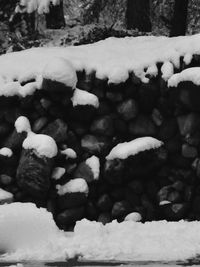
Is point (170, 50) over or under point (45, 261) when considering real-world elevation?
over

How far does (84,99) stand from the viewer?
6965 mm

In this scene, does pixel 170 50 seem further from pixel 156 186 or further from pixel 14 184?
pixel 14 184

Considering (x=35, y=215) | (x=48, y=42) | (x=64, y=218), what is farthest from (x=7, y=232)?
(x=48, y=42)

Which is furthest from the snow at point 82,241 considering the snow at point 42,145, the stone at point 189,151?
the stone at point 189,151

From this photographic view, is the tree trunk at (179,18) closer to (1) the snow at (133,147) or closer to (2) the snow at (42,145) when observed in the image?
(1) the snow at (133,147)

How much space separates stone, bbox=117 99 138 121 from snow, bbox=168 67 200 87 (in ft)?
1.97

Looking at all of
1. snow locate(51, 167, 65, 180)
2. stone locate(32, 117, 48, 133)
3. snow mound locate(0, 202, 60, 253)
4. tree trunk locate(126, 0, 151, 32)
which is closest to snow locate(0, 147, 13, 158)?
stone locate(32, 117, 48, 133)

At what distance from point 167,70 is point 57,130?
179 cm

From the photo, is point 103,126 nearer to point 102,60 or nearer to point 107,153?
point 107,153

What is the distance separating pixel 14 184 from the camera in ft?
23.1

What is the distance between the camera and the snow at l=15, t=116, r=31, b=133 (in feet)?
23.1

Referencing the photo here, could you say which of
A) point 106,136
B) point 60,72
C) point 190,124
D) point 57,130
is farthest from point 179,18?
point 57,130

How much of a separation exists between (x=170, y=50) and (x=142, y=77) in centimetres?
62

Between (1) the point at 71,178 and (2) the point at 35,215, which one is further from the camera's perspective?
(1) the point at 71,178
